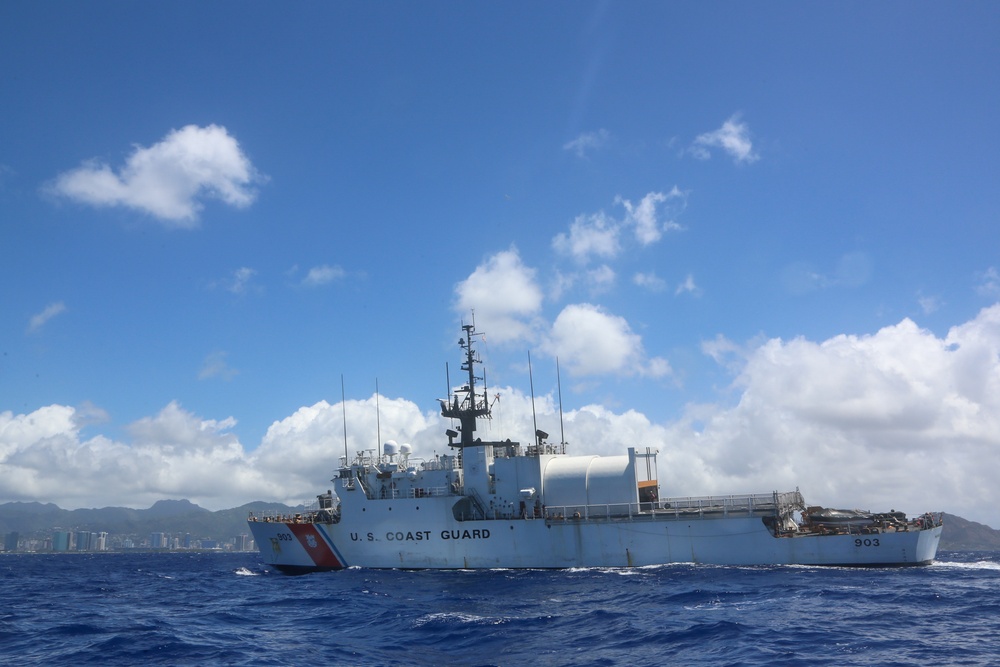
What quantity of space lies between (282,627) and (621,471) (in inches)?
702

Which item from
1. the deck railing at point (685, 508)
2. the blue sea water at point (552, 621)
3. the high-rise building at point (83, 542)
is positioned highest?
the deck railing at point (685, 508)

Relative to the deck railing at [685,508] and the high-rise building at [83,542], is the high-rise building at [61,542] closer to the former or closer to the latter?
the high-rise building at [83,542]

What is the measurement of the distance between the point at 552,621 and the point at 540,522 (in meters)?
13.4

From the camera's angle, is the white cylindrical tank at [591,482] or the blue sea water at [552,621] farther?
the white cylindrical tank at [591,482]

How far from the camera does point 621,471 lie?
110 ft

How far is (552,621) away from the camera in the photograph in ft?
65.7

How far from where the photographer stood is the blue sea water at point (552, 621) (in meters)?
15.7

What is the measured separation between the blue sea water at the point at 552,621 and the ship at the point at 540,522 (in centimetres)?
113

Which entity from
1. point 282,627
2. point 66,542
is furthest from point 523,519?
point 66,542

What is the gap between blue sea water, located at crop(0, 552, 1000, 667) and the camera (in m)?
15.7

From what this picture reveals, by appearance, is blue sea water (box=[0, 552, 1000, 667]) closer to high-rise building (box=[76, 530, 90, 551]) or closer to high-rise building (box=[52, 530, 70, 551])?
high-rise building (box=[52, 530, 70, 551])

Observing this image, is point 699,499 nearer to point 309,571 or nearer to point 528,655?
point 528,655

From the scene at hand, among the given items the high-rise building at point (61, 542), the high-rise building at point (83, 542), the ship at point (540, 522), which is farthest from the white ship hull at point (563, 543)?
the high-rise building at point (83, 542)

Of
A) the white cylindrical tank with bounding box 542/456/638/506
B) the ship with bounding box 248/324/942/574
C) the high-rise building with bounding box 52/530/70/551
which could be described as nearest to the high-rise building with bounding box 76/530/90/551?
the high-rise building with bounding box 52/530/70/551
